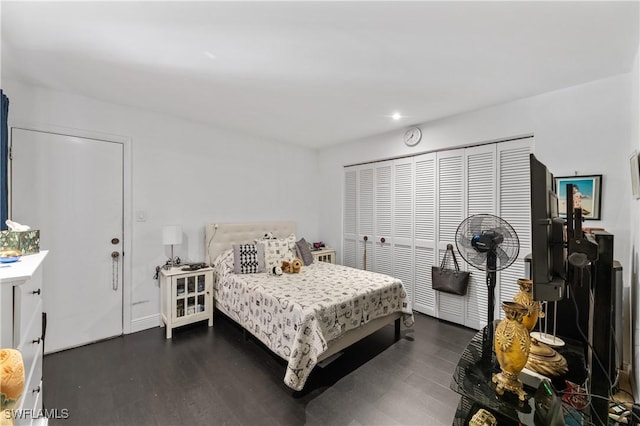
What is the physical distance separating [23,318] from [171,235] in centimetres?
194

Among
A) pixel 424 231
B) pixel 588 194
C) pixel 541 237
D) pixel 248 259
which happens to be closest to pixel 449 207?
pixel 424 231

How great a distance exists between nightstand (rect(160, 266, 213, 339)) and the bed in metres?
0.15

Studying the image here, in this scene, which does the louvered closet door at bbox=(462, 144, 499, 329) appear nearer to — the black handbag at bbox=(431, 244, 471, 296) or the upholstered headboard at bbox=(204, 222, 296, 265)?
the black handbag at bbox=(431, 244, 471, 296)

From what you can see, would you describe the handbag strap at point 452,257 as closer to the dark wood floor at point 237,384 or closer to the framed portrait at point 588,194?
the dark wood floor at point 237,384

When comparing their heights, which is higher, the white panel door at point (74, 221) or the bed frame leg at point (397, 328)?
the white panel door at point (74, 221)

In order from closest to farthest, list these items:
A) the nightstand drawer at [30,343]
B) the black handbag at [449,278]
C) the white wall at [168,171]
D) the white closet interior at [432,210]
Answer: the nightstand drawer at [30,343]
the white wall at [168,171]
the white closet interior at [432,210]
the black handbag at [449,278]

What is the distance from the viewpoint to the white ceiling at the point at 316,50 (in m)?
1.50

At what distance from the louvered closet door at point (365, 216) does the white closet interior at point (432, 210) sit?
2 cm

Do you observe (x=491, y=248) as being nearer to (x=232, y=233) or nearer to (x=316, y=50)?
(x=316, y=50)

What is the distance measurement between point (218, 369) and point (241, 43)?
101 inches

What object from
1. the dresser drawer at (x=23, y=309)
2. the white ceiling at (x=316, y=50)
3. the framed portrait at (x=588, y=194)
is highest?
the white ceiling at (x=316, y=50)

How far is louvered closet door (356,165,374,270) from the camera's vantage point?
414cm

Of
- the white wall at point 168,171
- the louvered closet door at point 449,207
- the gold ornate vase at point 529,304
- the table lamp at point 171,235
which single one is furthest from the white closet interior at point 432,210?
the table lamp at point 171,235

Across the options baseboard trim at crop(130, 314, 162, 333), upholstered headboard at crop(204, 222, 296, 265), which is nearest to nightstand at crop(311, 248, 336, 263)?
upholstered headboard at crop(204, 222, 296, 265)
